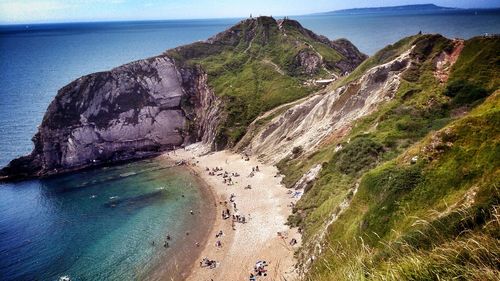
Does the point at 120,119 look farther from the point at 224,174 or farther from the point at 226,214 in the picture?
the point at 226,214

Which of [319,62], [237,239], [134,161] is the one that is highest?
[319,62]

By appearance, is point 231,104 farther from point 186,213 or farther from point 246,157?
point 186,213

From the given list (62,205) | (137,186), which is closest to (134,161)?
(137,186)

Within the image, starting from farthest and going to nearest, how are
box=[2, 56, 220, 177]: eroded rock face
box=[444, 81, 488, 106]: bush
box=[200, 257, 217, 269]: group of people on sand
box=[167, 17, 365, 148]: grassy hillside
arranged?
1. box=[167, 17, 365, 148]: grassy hillside
2. box=[2, 56, 220, 177]: eroded rock face
3. box=[444, 81, 488, 106]: bush
4. box=[200, 257, 217, 269]: group of people on sand

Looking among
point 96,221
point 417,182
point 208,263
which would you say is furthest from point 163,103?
point 417,182

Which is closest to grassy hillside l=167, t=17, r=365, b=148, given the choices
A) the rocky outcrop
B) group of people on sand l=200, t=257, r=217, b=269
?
the rocky outcrop

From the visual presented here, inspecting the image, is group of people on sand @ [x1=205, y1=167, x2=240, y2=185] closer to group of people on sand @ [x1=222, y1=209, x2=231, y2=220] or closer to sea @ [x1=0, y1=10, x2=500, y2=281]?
sea @ [x1=0, y1=10, x2=500, y2=281]

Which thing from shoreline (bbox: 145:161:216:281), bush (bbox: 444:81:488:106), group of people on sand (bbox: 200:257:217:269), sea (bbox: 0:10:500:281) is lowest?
sea (bbox: 0:10:500:281)
